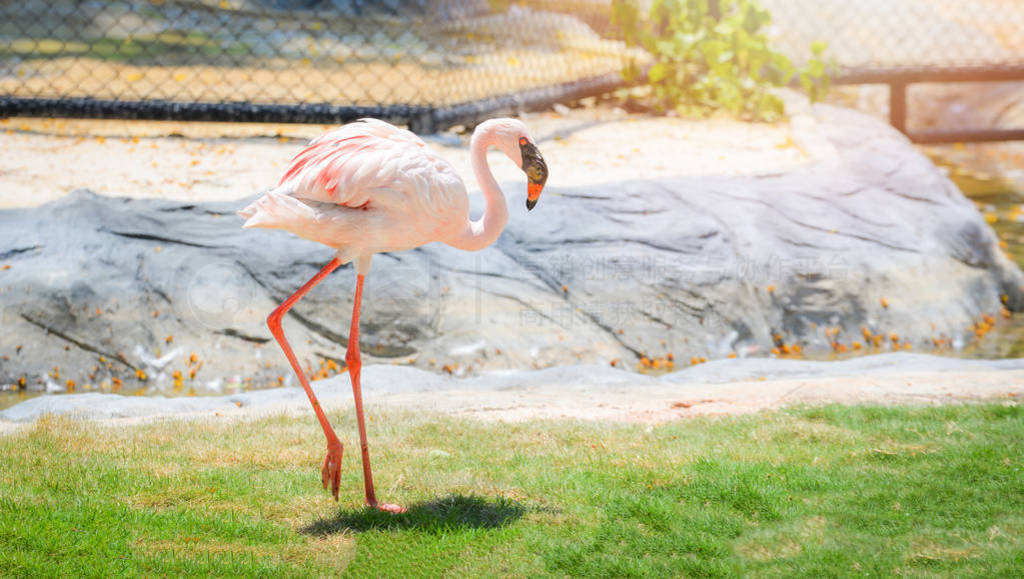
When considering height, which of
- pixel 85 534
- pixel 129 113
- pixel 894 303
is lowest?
pixel 894 303

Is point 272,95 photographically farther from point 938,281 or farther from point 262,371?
point 938,281

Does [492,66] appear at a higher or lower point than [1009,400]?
higher

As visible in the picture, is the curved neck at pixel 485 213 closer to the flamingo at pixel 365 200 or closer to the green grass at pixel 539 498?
the flamingo at pixel 365 200

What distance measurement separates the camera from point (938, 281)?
24.0 feet

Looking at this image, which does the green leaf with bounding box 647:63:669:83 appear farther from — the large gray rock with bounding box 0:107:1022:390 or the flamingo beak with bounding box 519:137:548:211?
the flamingo beak with bounding box 519:137:548:211

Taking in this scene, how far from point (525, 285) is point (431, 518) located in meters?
3.07

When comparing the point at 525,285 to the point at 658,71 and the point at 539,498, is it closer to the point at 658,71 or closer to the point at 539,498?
the point at 539,498

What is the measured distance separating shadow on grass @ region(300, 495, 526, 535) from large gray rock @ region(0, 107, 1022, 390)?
7.94ft

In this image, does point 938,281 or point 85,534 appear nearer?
point 85,534

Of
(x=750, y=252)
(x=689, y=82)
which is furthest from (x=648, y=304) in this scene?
(x=689, y=82)

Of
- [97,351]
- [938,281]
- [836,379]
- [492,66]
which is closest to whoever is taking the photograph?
[836,379]

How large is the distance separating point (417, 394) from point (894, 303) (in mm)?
3450

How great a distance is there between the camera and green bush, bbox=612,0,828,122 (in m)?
10.4

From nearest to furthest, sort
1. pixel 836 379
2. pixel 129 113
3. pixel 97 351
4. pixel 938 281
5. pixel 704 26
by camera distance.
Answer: pixel 836 379 < pixel 97 351 < pixel 938 281 < pixel 129 113 < pixel 704 26
